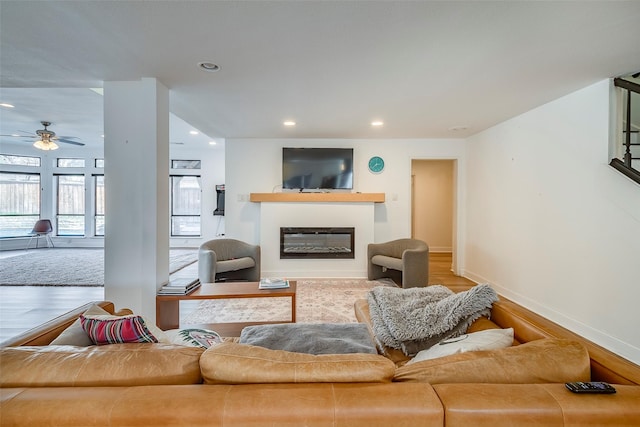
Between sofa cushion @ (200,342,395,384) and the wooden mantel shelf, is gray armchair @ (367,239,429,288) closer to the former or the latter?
the wooden mantel shelf

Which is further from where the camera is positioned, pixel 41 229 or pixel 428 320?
pixel 41 229

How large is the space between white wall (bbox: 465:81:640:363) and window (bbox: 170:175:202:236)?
6652mm

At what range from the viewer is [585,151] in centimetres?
277

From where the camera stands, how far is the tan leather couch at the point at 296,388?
2.59 ft

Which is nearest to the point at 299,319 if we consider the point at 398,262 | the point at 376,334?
the point at 376,334

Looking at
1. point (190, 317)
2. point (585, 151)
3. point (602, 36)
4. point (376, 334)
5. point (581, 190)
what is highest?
point (602, 36)

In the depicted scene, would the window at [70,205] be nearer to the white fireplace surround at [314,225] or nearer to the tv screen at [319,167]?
the white fireplace surround at [314,225]

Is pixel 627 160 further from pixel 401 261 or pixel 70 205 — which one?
pixel 70 205

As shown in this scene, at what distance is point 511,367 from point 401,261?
3.29 meters

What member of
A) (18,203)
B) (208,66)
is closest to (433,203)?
(208,66)

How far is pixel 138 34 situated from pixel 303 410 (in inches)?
92.8

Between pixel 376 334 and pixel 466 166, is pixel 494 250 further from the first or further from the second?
pixel 376 334

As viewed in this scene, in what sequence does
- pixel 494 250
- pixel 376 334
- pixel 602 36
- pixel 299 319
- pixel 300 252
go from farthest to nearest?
1. pixel 300 252
2. pixel 494 250
3. pixel 299 319
4. pixel 602 36
5. pixel 376 334

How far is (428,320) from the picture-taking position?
1.67m
